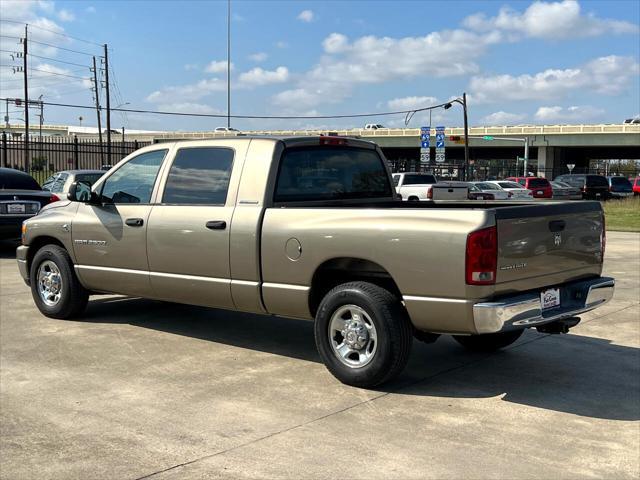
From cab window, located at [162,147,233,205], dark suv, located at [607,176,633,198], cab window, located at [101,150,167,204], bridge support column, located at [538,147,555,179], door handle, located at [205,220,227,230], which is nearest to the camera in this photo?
door handle, located at [205,220,227,230]

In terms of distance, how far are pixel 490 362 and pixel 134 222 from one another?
11.6 feet

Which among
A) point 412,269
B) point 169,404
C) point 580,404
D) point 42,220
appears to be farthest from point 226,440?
point 42,220

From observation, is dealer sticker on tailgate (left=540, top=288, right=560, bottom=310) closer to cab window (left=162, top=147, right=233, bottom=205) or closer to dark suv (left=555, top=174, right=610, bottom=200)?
cab window (left=162, top=147, right=233, bottom=205)

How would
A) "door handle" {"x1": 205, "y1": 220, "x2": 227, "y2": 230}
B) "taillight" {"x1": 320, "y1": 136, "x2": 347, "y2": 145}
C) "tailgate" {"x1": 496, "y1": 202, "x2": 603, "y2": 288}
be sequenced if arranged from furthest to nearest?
"taillight" {"x1": 320, "y1": 136, "x2": 347, "y2": 145}
"door handle" {"x1": 205, "y1": 220, "x2": 227, "y2": 230}
"tailgate" {"x1": 496, "y1": 202, "x2": 603, "y2": 288}

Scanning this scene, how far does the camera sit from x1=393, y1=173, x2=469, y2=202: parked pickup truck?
23.7 metres

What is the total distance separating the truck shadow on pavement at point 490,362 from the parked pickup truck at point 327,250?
0.32m

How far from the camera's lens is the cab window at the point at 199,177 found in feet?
19.5

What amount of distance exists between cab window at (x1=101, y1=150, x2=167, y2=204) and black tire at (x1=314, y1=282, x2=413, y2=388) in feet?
7.57

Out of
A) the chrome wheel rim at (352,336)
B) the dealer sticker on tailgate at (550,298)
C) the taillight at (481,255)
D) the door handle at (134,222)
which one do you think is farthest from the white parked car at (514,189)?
the taillight at (481,255)

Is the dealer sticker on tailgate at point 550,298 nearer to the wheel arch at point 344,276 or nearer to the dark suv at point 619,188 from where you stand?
the wheel arch at point 344,276

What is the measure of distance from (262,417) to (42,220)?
4.16 metres

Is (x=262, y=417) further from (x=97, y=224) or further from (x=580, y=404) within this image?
(x=97, y=224)

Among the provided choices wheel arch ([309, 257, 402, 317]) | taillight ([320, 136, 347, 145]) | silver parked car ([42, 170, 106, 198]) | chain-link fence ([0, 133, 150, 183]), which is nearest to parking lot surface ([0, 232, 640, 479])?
wheel arch ([309, 257, 402, 317])

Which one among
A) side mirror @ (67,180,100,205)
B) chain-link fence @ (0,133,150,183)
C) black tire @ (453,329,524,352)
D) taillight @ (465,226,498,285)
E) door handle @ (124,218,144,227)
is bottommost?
black tire @ (453,329,524,352)
